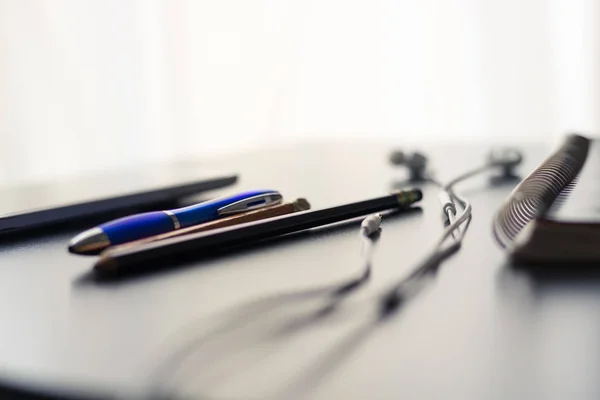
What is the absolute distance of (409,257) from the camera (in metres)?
0.43

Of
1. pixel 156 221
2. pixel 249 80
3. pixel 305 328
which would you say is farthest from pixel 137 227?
pixel 249 80

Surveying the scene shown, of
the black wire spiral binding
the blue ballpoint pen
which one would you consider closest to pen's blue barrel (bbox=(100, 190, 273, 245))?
the blue ballpoint pen

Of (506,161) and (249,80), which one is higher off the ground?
(249,80)

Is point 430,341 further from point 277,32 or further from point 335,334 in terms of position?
point 277,32

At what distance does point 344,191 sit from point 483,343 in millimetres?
372

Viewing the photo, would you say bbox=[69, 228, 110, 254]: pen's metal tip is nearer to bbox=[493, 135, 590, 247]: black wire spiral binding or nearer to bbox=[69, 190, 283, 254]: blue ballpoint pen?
bbox=[69, 190, 283, 254]: blue ballpoint pen

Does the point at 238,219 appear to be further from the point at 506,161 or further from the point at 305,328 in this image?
the point at 506,161

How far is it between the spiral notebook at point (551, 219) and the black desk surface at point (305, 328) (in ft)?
0.06

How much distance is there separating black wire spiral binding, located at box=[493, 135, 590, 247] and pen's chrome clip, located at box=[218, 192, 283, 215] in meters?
0.17

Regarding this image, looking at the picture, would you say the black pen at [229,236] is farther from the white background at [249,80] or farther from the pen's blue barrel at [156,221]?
the white background at [249,80]

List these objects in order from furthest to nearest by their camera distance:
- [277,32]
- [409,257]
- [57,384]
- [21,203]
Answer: [277,32]
[21,203]
[409,257]
[57,384]

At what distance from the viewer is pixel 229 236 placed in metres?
0.44

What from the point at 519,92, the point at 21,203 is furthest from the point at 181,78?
the point at 21,203

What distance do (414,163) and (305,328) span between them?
472 millimetres
